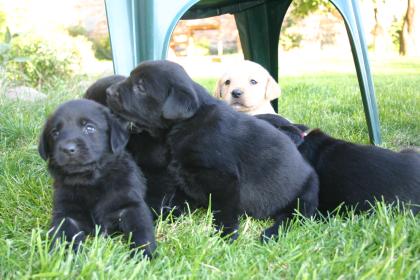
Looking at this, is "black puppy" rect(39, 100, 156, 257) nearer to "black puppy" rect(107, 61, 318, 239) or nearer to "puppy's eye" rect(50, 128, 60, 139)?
"puppy's eye" rect(50, 128, 60, 139)

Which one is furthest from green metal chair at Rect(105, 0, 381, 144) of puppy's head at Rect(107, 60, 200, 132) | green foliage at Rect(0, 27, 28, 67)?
green foliage at Rect(0, 27, 28, 67)

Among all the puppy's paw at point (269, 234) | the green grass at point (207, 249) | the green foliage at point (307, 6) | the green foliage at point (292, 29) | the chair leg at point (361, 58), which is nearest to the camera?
the green grass at point (207, 249)

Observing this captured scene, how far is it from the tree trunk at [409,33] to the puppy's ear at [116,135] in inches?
838

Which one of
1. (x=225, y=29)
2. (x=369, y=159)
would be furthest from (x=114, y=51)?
(x=225, y=29)

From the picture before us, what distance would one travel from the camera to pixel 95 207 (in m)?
2.66

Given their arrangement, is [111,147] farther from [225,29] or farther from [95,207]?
[225,29]

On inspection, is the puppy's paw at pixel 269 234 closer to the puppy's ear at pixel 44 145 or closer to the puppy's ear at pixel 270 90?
the puppy's ear at pixel 44 145

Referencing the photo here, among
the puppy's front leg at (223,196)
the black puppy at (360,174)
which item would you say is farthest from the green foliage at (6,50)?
the black puppy at (360,174)

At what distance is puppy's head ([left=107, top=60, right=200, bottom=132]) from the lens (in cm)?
290

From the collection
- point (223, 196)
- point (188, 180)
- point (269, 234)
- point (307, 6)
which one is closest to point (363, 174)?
point (269, 234)

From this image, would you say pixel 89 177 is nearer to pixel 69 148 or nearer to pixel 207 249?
pixel 69 148

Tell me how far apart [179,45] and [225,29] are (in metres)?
3.14

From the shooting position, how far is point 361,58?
4.68 meters

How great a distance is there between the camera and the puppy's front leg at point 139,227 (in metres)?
2.44
